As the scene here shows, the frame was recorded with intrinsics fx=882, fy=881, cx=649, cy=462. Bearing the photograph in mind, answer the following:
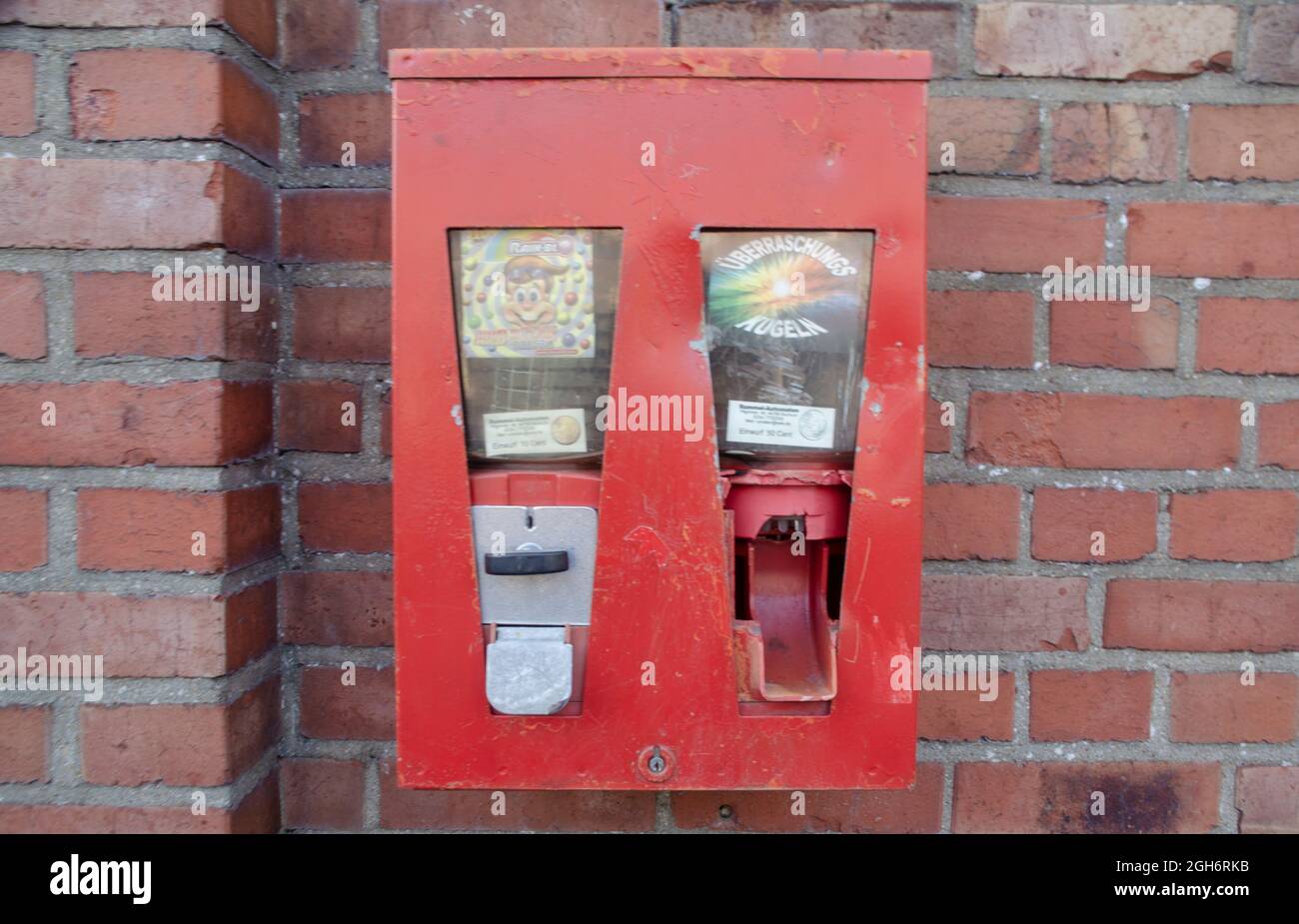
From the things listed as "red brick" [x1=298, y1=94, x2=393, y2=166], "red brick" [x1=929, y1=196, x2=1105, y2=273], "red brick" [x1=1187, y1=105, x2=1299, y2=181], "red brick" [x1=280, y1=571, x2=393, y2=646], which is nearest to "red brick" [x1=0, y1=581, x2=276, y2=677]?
"red brick" [x1=280, y1=571, x2=393, y2=646]

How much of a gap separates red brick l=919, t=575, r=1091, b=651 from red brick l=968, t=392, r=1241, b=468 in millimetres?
174

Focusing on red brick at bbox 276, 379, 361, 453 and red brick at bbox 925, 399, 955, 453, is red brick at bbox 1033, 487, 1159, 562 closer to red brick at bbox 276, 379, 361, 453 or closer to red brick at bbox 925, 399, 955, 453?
red brick at bbox 925, 399, 955, 453

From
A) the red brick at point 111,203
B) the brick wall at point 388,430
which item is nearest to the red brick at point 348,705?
the brick wall at point 388,430

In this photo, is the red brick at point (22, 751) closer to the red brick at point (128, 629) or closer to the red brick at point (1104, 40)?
the red brick at point (128, 629)

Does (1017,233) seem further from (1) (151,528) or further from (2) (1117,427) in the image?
(1) (151,528)

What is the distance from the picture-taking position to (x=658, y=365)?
2.86 feet

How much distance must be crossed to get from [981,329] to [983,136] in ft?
0.81

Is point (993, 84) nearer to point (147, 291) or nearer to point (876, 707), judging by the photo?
point (876, 707)

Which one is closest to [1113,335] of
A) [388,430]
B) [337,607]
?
[388,430]

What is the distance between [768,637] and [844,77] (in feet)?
1.89

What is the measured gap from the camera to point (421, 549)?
2.93 feet

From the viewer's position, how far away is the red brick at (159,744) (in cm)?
107

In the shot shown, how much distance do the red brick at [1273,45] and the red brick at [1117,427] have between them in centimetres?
42

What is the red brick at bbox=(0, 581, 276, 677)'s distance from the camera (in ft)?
3.47
